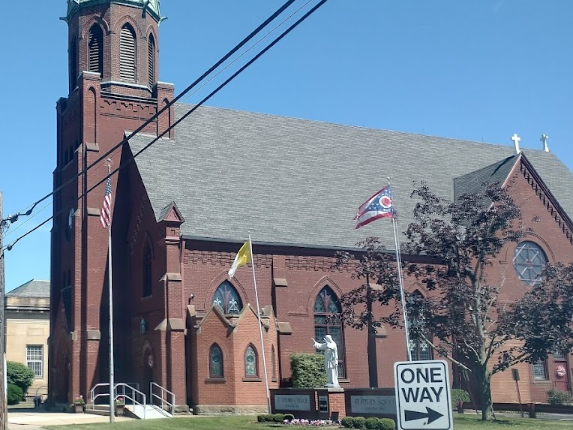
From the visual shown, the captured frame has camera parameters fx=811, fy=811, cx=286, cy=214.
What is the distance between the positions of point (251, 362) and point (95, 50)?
59.1 feet

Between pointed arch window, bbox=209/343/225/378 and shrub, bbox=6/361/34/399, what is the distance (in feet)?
81.2

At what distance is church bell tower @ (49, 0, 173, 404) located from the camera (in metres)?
36.1

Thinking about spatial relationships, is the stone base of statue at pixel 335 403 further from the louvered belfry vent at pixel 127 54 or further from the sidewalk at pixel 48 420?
Answer: the louvered belfry vent at pixel 127 54

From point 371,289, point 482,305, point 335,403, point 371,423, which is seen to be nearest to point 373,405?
point 371,423

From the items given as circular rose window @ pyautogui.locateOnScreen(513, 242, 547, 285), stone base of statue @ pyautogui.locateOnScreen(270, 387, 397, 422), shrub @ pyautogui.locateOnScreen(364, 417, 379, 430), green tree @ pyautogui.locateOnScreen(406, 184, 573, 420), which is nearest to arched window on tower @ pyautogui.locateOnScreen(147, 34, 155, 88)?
green tree @ pyautogui.locateOnScreen(406, 184, 573, 420)

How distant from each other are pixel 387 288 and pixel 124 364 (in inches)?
525

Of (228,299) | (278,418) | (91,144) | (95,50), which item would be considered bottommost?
(278,418)

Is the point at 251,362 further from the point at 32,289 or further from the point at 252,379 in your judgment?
the point at 32,289

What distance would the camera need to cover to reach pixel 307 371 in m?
34.4

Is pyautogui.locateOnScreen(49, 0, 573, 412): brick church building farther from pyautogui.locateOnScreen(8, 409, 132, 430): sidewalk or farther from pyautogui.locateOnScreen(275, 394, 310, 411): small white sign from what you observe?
pyautogui.locateOnScreen(8, 409, 132, 430): sidewalk

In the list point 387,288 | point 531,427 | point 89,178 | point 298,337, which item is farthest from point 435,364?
point 89,178

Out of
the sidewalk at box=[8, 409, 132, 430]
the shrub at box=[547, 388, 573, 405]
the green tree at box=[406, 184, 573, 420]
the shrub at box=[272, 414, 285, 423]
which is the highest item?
the green tree at box=[406, 184, 573, 420]

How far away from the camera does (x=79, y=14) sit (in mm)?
41219

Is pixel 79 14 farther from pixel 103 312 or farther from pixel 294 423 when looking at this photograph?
pixel 294 423
